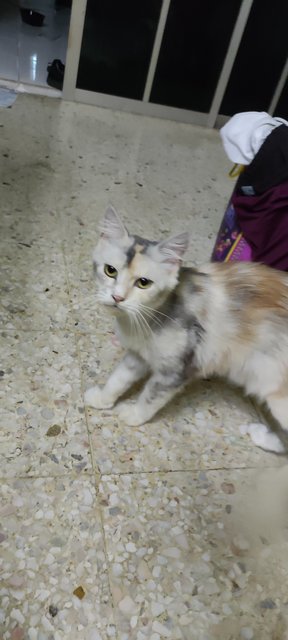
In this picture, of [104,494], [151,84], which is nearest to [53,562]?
[104,494]

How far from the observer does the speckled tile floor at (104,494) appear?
1.08 meters

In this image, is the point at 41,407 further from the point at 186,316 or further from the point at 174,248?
the point at 174,248

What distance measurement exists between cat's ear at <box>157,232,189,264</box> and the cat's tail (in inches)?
26.8

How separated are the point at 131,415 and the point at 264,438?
16.7 inches

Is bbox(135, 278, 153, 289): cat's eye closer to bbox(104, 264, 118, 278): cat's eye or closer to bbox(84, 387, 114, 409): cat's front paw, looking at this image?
bbox(104, 264, 118, 278): cat's eye

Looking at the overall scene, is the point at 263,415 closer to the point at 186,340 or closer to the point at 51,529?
the point at 186,340

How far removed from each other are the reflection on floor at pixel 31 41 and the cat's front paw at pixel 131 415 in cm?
266

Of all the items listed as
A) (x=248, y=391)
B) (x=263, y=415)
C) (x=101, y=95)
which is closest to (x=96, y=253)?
(x=248, y=391)

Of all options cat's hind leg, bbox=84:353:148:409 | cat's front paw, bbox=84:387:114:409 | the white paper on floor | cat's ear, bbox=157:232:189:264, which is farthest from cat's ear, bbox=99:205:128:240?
the white paper on floor

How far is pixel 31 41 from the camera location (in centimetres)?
384

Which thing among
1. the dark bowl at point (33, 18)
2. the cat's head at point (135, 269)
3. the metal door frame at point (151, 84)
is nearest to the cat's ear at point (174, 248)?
the cat's head at point (135, 269)

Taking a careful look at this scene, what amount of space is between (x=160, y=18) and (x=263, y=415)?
261cm

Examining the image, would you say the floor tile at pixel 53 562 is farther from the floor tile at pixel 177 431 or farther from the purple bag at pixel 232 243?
the purple bag at pixel 232 243

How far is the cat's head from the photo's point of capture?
1.08 metres
